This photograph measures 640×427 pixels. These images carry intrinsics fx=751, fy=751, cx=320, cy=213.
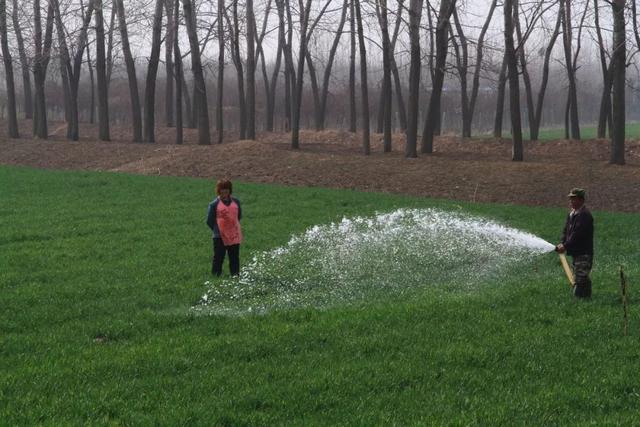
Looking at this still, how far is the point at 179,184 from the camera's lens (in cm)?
2369

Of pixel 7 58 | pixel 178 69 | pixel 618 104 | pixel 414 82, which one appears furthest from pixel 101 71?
pixel 618 104

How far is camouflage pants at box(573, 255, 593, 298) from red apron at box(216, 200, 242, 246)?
15.3ft

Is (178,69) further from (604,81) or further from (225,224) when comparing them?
(225,224)

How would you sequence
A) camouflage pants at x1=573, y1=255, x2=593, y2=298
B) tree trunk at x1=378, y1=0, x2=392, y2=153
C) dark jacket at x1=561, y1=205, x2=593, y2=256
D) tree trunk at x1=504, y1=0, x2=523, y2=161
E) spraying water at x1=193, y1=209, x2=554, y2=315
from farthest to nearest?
1. tree trunk at x1=378, y1=0, x2=392, y2=153
2. tree trunk at x1=504, y1=0, x2=523, y2=161
3. spraying water at x1=193, y1=209, x2=554, y2=315
4. camouflage pants at x1=573, y1=255, x2=593, y2=298
5. dark jacket at x1=561, y1=205, x2=593, y2=256

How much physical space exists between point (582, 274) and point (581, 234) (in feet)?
2.03

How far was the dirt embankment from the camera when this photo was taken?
21953 millimetres

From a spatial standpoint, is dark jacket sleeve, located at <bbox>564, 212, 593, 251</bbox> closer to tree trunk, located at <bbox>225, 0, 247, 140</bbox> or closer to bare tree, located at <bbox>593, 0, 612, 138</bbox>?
tree trunk, located at <bbox>225, 0, 247, 140</bbox>

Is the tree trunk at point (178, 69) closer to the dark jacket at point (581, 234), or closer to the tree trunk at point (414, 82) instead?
the tree trunk at point (414, 82)

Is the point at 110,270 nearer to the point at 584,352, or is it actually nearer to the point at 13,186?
the point at 584,352

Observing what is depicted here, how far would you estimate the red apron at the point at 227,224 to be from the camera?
10.9 metres

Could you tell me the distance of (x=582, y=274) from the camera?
938 cm

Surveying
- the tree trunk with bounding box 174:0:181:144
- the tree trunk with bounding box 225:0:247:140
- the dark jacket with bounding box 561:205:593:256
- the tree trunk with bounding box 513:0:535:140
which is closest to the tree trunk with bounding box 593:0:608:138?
the tree trunk with bounding box 513:0:535:140

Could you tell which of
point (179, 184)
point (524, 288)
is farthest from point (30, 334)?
point (179, 184)

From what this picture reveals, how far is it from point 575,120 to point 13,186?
81.3 feet
